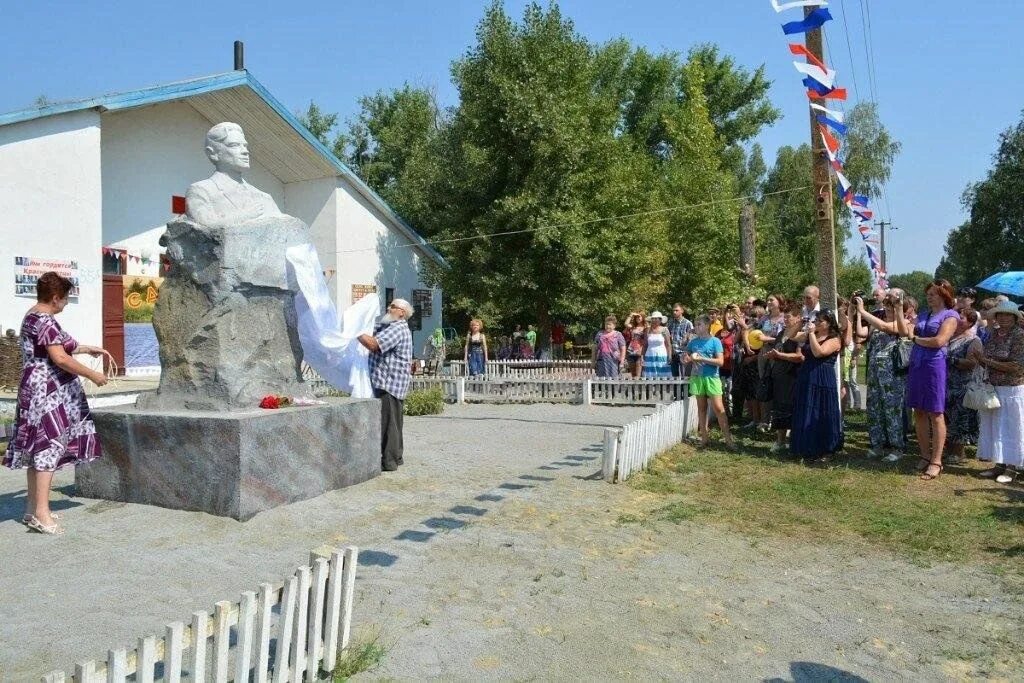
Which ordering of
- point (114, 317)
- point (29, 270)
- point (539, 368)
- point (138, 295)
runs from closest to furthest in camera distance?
1. point (29, 270)
2. point (539, 368)
3. point (114, 317)
4. point (138, 295)

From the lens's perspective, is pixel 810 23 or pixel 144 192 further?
pixel 144 192

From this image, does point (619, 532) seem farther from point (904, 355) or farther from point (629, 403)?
point (629, 403)

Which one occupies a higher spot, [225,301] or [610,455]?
[225,301]

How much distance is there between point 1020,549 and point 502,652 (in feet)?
12.2

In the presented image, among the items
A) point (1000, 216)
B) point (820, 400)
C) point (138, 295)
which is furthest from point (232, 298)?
point (1000, 216)

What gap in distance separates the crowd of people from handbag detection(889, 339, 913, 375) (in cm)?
1

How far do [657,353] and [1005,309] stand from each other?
6452mm

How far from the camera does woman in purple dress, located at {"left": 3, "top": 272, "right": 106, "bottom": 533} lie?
497 centimetres

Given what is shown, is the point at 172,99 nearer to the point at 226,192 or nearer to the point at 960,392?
the point at 226,192

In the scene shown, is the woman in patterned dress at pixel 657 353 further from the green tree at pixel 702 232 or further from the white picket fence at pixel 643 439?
the green tree at pixel 702 232

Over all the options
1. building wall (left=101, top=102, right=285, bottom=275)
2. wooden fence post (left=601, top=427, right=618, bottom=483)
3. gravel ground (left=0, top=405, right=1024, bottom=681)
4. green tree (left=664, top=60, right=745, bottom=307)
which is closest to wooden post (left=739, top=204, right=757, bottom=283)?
green tree (left=664, top=60, right=745, bottom=307)

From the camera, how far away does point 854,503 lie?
637 centimetres

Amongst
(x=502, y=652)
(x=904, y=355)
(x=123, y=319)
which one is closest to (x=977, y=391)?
(x=904, y=355)

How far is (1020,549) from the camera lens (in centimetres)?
515
